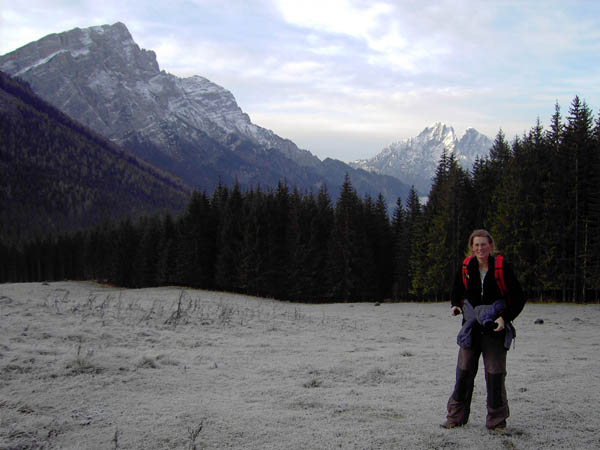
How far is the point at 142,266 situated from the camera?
69.1 metres

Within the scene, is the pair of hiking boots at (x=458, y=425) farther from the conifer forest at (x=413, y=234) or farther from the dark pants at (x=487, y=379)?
the conifer forest at (x=413, y=234)

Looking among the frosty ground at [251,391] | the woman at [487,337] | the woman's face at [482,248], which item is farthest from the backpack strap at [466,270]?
the frosty ground at [251,391]

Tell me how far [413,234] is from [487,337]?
44.4m

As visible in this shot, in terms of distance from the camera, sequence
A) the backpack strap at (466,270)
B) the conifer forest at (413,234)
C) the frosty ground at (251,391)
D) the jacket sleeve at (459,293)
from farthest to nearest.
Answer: the conifer forest at (413,234) < the jacket sleeve at (459,293) < the backpack strap at (466,270) < the frosty ground at (251,391)

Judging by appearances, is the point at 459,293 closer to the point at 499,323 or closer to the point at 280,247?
the point at 499,323

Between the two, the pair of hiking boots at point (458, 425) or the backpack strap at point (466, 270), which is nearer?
the pair of hiking boots at point (458, 425)

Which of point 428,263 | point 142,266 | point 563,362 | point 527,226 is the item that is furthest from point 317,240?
point 563,362

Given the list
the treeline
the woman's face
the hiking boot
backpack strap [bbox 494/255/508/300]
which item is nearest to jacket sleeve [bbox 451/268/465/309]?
the woman's face

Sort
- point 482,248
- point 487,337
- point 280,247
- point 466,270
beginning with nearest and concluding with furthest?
point 487,337
point 482,248
point 466,270
point 280,247

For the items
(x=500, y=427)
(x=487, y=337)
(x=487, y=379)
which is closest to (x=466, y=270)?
(x=487, y=337)

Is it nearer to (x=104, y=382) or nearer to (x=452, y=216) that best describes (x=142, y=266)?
(x=452, y=216)

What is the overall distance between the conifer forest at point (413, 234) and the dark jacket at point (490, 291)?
31.2 metres

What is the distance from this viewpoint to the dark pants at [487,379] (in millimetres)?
5750

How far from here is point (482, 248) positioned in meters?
6.09
